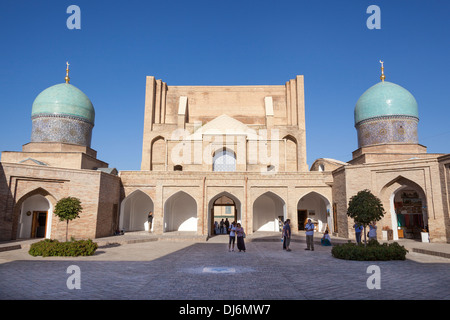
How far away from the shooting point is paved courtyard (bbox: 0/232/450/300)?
5066 millimetres

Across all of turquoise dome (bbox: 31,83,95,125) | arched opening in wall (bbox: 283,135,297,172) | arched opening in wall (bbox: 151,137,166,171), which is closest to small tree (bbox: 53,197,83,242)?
turquoise dome (bbox: 31,83,95,125)

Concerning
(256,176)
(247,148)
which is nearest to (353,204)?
(256,176)

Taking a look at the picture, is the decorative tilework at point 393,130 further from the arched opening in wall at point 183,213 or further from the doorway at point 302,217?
the arched opening in wall at point 183,213

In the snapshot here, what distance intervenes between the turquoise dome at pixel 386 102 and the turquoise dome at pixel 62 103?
17319 mm

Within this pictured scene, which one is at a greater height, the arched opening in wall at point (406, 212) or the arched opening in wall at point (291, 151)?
the arched opening in wall at point (291, 151)

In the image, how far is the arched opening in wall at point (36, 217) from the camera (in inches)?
569

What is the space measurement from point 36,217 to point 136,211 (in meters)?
6.34

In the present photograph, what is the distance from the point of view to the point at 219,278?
6395mm

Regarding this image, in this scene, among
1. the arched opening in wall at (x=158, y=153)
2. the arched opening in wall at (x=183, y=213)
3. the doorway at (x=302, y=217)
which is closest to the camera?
the arched opening in wall at (x=183, y=213)

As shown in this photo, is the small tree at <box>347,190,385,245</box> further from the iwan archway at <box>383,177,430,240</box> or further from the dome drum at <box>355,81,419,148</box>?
the dome drum at <box>355,81,419,148</box>

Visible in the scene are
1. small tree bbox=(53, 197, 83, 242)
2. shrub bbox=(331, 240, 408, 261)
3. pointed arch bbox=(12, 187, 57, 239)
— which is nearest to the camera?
shrub bbox=(331, 240, 408, 261)

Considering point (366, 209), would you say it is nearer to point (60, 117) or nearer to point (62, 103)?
point (60, 117)

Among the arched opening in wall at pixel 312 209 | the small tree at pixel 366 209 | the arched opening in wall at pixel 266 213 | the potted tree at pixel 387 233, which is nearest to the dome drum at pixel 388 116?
the arched opening in wall at pixel 312 209

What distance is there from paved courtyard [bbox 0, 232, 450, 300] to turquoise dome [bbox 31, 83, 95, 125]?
11.8m
